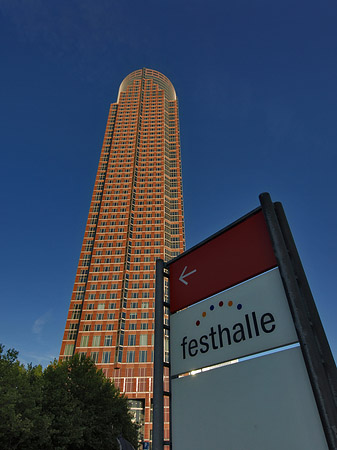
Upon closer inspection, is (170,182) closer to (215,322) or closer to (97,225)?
(97,225)

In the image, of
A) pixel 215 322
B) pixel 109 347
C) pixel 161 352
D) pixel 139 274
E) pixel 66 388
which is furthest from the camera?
pixel 139 274

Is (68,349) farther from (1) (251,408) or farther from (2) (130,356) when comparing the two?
(1) (251,408)

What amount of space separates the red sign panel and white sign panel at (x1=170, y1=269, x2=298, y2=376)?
0.43ft

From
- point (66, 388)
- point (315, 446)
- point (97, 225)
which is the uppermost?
point (97, 225)

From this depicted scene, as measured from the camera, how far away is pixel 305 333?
3.05m

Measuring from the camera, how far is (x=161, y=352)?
15.3ft

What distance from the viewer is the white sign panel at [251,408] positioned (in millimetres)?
2771

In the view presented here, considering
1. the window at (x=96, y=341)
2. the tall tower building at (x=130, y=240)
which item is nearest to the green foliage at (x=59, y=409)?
the tall tower building at (x=130, y=240)

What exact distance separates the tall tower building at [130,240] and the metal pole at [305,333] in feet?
215

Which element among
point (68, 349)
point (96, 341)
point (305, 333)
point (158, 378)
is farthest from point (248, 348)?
point (68, 349)

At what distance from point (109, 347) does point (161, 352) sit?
66.6 metres

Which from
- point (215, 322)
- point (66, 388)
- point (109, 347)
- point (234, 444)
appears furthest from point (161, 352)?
point (109, 347)

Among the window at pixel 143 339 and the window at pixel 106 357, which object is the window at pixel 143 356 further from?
the window at pixel 106 357

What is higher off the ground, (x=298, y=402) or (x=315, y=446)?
(x=298, y=402)
